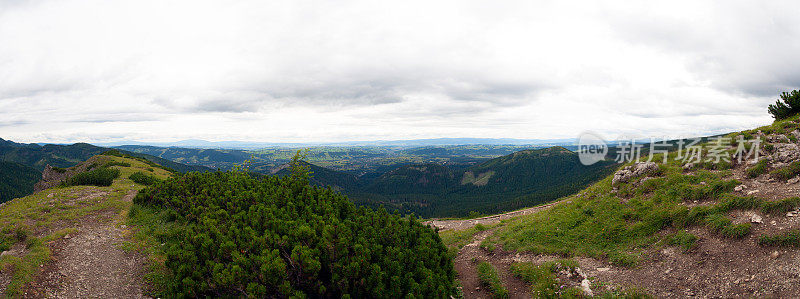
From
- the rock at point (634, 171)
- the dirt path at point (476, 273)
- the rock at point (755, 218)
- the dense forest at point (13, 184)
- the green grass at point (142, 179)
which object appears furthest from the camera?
the dense forest at point (13, 184)

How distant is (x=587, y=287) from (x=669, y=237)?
4.92 m

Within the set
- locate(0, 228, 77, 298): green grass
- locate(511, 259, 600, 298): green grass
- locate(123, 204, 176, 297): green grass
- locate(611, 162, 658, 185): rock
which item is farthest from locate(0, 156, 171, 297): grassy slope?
locate(611, 162, 658, 185): rock

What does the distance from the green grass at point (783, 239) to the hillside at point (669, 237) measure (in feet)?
0.07

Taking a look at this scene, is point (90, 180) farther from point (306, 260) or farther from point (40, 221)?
point (306, 260)

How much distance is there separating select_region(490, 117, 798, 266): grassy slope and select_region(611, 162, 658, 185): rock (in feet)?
1.52

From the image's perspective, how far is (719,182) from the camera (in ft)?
45.8

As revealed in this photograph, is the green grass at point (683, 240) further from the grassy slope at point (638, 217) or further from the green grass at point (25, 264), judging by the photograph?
the green grass at point (25, 264)

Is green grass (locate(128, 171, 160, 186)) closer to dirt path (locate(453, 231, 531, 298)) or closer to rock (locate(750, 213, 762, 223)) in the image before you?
dirt path (locate(453, 231, 531, 298))

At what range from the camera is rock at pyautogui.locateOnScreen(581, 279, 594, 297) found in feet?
34.8

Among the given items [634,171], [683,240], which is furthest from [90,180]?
[634,171]

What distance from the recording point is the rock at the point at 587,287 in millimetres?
10605

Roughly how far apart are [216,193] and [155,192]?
8.52 meters

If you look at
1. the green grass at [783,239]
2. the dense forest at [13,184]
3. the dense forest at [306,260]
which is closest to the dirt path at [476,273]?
the dense forest at [306,260]

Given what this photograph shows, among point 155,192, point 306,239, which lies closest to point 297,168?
point 155,192
